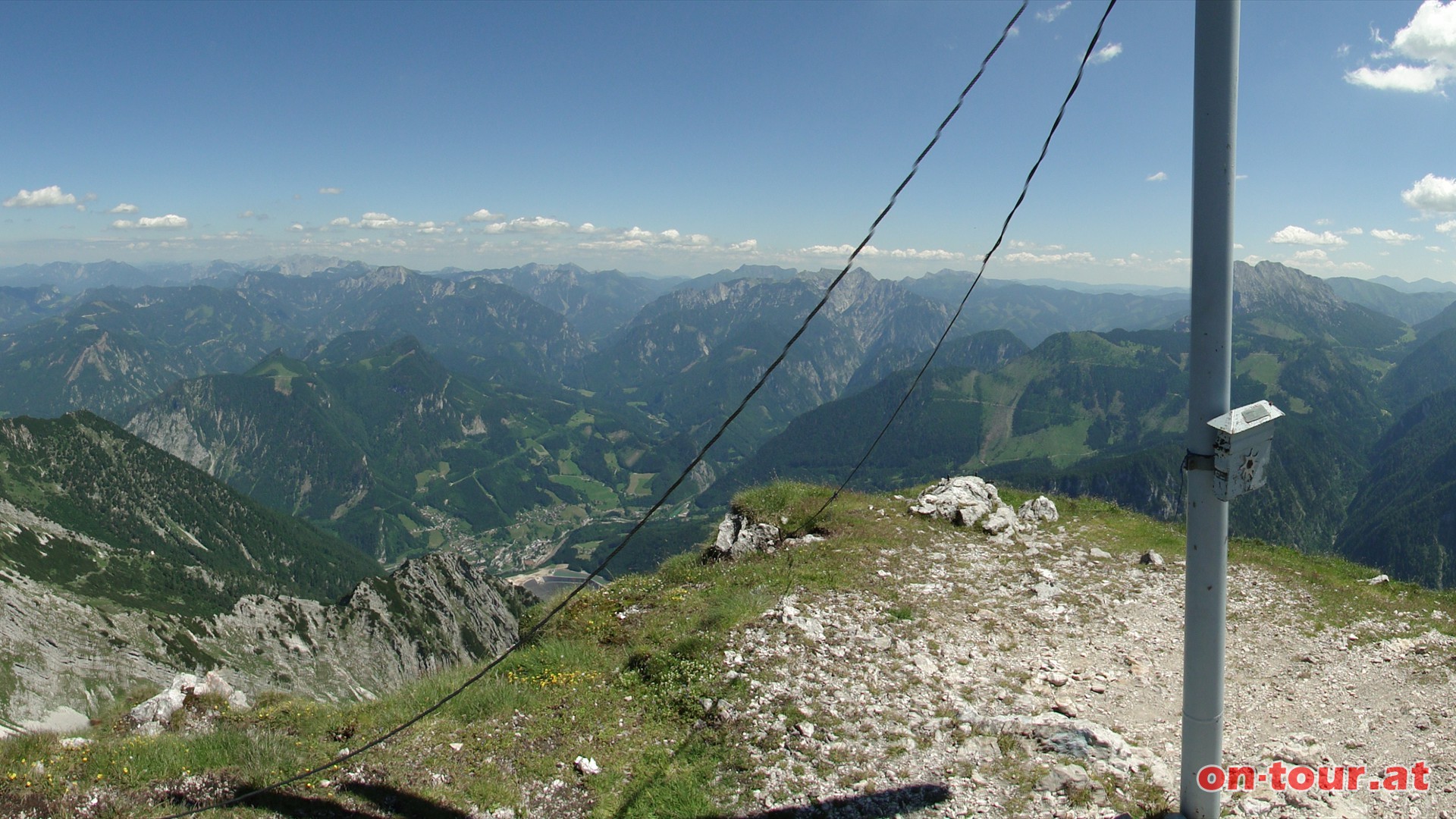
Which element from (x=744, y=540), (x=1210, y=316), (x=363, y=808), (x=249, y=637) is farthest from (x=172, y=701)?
(x=249, y=637)

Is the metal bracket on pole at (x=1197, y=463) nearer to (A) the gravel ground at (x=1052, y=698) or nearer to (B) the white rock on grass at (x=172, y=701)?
(A) the gravel ground at (x=1052, y=698)

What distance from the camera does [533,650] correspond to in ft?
37.7

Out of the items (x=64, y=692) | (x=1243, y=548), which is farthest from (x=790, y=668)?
(x=64, y=692)

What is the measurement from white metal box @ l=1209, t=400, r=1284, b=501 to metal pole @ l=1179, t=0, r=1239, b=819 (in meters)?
0.09

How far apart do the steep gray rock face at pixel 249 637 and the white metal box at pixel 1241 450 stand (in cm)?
8693

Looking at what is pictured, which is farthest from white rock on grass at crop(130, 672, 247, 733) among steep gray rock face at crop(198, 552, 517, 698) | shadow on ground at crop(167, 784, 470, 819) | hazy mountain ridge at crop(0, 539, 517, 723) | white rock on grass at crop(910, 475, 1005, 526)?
steep gray rock face at crop(198, 552, 517, 698)

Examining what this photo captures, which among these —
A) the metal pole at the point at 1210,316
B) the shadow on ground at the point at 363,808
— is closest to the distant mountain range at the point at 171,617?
the shadow on ground at the point at 363,808

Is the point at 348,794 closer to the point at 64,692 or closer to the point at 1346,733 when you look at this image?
the point at 1346,733

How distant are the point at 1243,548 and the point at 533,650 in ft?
63.1

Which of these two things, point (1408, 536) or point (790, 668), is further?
point (1408, 536)

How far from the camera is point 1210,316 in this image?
5.32m

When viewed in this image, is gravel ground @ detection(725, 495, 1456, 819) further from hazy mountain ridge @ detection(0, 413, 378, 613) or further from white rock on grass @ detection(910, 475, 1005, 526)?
hazy mountain ridge @ detection(0, 413, 378, 613)

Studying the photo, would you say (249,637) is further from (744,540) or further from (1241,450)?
(1241,450)

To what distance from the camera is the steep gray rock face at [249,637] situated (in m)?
85.8
